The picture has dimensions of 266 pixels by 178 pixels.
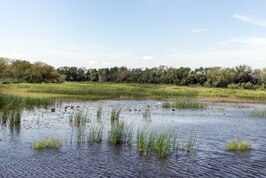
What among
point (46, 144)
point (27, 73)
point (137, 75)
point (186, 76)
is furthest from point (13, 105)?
point (137, 75)

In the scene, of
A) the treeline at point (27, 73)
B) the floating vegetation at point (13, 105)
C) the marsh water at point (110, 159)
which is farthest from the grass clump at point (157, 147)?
the treeline at point (27, 73)

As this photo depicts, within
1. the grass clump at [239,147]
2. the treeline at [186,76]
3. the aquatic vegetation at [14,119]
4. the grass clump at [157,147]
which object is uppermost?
the treeline at [186,76]

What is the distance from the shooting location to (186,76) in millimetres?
147750

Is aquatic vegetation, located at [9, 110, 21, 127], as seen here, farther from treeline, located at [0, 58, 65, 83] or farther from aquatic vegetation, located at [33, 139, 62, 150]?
treeline, located at [0, 58, 65, 83]

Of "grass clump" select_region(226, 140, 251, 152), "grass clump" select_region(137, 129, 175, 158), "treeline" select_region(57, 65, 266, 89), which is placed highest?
"treeline" select_region(57, 65, 266, 89)

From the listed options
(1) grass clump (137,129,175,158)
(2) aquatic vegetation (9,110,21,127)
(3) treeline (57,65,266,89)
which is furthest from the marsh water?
(3) treeline (57,65,266,89)

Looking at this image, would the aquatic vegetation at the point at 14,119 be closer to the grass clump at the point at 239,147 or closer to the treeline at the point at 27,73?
the grass clump at the point at 239,147

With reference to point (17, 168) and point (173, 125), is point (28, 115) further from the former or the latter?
point (17, 168)

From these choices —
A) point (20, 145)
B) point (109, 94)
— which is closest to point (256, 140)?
point (20, 145)

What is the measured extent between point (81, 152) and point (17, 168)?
14.2ft

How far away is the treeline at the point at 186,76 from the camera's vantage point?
133500 mm

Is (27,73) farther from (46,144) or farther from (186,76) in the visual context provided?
(46,144)

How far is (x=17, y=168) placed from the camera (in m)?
15.9

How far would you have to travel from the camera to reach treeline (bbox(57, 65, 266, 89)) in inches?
5256
